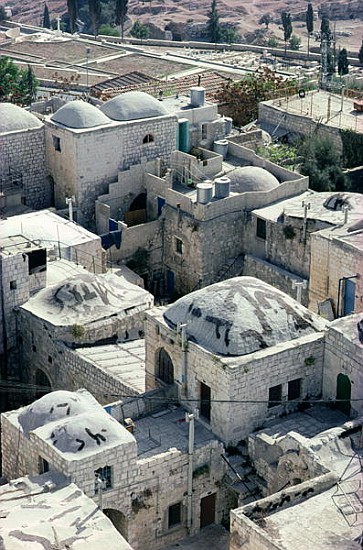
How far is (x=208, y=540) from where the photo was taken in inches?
1193

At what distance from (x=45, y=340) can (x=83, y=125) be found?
1243cm

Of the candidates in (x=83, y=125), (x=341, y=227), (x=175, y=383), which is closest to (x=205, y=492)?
(x=175, y=383)

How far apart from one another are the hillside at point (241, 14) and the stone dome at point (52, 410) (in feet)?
295

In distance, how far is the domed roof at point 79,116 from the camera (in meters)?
45.2

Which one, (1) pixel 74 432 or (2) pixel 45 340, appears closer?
(1) pixel 74 432

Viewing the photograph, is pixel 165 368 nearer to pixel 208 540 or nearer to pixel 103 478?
pixel 208 540

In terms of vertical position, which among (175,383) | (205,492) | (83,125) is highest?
(83,125)

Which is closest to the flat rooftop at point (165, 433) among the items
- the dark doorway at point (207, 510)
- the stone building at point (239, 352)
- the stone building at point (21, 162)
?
the stone building at point (239, 352)

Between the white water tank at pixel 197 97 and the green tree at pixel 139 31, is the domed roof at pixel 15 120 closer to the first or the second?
the white water tank at pixel 197 97

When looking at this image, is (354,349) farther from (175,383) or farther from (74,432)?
(74,432)

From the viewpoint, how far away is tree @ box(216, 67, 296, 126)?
58.4 metres

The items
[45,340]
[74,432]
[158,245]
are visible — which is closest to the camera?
[74,432]

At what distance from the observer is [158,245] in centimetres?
4503

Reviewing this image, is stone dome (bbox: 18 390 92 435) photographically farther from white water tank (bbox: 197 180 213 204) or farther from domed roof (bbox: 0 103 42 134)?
domed roof (bbox: 0 103 42 134)
